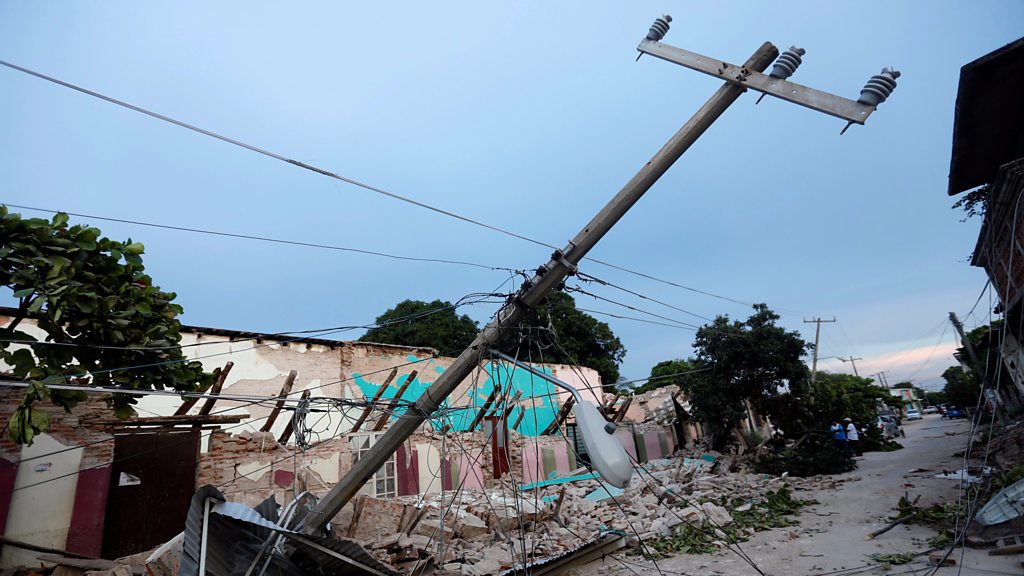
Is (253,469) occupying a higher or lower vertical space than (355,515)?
higher

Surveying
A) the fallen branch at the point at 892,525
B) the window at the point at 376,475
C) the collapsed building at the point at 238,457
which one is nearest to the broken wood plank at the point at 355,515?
the collapsed building at the point at 238,457

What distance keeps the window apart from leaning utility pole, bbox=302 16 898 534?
8.15 m

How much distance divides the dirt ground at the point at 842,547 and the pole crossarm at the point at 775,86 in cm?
634

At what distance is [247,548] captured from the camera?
19.4ft

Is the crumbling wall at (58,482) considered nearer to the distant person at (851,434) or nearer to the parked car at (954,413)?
the distant person at (851,434)

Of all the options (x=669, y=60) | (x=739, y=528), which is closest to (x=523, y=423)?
(x=739, y=528)

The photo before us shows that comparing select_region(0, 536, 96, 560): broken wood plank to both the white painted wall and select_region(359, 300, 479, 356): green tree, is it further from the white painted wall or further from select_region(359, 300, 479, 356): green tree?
select_region(359, 300, 479, 356): green tree

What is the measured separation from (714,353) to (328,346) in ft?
54.0

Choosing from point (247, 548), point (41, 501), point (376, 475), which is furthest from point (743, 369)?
point (41, 501)

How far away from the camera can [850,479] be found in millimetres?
16516

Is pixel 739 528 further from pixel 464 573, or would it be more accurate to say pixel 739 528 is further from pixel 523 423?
pixel 523 423

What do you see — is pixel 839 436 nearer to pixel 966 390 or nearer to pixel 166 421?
pixel 966 390

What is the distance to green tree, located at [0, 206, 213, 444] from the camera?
5129 millimetres

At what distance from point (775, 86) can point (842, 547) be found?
8.62m
